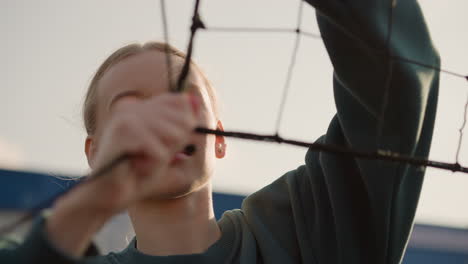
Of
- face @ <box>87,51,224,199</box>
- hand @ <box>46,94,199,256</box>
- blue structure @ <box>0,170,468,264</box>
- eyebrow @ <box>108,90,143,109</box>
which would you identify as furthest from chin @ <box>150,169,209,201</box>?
blue structure @ <box>0,170,468,264</box>

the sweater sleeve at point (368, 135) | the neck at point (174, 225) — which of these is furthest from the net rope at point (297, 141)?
the neck at point (174, 225)

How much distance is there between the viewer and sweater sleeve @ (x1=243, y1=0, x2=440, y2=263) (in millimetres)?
567

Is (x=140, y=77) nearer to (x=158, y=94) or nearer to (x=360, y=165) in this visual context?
(x=158, y=94)

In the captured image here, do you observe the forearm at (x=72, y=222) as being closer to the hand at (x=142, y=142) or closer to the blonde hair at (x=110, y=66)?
the hand at (x=142, y=142)

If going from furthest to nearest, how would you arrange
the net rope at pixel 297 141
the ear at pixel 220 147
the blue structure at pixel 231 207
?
1. the blue structure at pixel 231 207
2. the ear at pixel 220 147
3. the net rope at pixel 297 141

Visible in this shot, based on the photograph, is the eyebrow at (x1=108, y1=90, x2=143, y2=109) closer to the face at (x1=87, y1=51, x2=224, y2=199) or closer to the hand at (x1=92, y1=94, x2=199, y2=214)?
the face at (x1=87, y1=51, x2=224, y2=199)

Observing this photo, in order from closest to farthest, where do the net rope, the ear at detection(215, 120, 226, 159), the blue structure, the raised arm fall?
the net rope, the raised arm, the ear at detection(215, 120, 226, 159), the blue structure

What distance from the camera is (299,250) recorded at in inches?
26.5

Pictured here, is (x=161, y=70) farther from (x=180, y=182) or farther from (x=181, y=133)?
(x=181, y=133)

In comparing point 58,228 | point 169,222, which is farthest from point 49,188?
point 58,228

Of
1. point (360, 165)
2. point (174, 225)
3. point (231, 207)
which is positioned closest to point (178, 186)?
point (174, 225)

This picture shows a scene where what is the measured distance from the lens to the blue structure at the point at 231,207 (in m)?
1.32

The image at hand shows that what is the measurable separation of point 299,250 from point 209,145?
0.18 meters

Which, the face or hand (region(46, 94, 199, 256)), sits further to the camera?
the face
